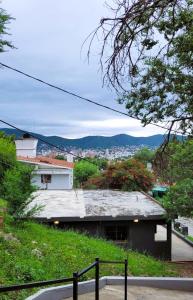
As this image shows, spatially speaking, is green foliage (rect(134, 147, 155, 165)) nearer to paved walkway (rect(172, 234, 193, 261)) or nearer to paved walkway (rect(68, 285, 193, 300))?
paved walkway (rect(68, 285, 193, 300))

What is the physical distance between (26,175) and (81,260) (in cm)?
366

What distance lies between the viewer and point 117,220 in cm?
2164

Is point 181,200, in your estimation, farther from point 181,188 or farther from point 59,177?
point 59,177

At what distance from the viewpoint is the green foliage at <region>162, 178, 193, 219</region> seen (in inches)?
850

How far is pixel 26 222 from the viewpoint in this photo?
17109mm

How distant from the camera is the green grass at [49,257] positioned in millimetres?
10422

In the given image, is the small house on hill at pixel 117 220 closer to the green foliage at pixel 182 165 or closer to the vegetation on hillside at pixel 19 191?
the green foliage at pixel 182 165

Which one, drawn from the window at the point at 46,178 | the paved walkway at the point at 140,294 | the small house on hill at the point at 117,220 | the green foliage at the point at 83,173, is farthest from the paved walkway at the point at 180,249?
the green foliage at the point at 83,173

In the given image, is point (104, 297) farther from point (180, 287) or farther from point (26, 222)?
point (26, 222)

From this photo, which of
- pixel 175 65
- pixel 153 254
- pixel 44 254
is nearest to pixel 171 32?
pixel 175 65


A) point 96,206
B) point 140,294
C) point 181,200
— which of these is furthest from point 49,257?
point 96,206

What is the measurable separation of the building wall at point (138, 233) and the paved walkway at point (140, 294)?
10190 mm

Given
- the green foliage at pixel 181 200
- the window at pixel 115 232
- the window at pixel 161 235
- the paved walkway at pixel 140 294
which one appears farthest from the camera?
the window at pixel 161 235

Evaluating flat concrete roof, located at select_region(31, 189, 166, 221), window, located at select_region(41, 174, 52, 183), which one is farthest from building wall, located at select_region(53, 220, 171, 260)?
window, located at select_region(41, 174, 52, 183)
